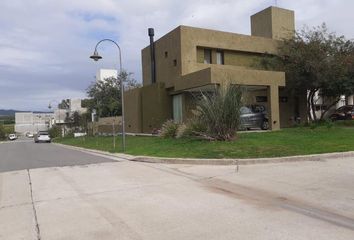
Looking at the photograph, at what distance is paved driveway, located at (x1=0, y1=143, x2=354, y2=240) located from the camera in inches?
257

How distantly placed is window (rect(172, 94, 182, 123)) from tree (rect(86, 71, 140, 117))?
1125 inches

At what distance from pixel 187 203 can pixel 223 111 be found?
10364mm

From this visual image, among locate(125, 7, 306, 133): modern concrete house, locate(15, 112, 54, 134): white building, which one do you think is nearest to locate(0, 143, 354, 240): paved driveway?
locate(125, 7, 306, 133): modern concrete house

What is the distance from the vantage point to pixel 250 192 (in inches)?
372

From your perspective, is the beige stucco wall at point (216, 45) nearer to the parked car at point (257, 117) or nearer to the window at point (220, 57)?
the window at point (220, 57)

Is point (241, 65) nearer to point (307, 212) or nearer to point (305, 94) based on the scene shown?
point (305, 94)

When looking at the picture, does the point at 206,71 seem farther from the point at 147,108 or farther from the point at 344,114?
the point at 344,114

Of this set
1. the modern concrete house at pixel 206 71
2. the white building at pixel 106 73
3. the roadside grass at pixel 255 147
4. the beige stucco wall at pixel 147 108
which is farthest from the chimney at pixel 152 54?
the white building at pixel 106 73

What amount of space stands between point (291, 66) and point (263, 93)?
2791 mm

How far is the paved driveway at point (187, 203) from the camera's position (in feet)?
21.4

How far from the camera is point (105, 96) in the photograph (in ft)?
203

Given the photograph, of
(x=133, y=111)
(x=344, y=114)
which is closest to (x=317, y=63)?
(x=344, y=114)

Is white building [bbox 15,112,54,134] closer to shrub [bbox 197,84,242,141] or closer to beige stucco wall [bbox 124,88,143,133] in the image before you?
beige stucco wall [bbox 124,88,143,133]

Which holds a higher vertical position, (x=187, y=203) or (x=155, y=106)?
(x=155, y=106)
